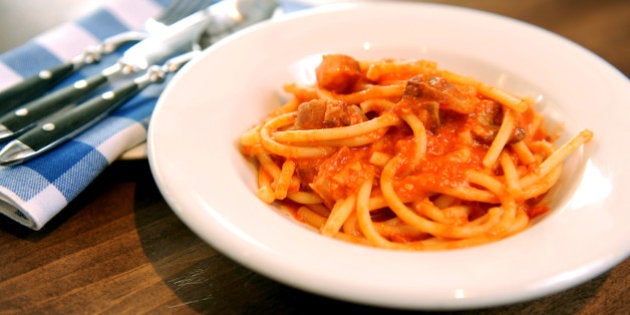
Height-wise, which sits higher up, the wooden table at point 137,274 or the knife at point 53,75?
the knife at point 53,75

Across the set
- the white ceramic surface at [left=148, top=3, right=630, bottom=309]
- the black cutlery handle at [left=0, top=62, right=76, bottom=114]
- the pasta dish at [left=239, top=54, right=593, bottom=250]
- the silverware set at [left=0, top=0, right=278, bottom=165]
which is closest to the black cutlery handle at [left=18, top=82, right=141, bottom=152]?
the silverware set at [left=0, top=0, right=278, bottom=165]

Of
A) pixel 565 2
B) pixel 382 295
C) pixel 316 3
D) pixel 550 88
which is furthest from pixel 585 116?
pixel 565 2

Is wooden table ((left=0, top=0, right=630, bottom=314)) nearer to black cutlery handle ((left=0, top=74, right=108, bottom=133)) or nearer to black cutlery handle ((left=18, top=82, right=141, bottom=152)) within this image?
black cutlery handle ((left=18, top=82, right=141, bottom=152))

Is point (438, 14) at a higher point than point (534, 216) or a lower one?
higher

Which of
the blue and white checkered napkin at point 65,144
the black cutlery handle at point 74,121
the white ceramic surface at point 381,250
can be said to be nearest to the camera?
the white ceramic surface at point 381,250

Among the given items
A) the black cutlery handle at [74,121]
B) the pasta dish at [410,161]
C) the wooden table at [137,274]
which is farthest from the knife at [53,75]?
the pasta dish at [410,161]

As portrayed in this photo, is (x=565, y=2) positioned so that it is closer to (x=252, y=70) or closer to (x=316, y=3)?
(x=316, y=3)

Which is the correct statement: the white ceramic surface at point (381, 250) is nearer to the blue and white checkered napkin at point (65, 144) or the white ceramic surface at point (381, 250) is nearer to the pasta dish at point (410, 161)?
the pasta dish at point (410, 161)
